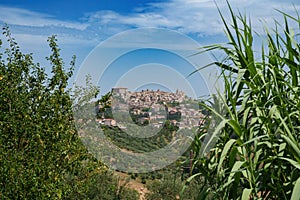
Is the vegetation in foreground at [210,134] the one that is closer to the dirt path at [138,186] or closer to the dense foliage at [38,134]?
the dense foliage at [38,134]

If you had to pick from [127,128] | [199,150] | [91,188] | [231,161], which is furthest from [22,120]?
[231,161]

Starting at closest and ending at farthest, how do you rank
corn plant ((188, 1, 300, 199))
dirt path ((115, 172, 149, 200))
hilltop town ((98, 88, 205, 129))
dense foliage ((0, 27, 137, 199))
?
1. corn plant ((188, 1, 300, 199))
2. dense foliage ((0, 27, 137, 199))
3. hilltop town ((98, 88, 205, 129))
4. dirt path ((115, 172, 149, 200))

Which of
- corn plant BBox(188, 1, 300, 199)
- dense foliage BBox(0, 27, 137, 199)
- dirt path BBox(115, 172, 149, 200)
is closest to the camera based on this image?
corn plant BBox(188, 1, 300, 199)

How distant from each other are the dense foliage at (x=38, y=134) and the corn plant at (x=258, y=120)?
2.69 metres

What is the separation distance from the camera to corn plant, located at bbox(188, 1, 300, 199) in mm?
2811

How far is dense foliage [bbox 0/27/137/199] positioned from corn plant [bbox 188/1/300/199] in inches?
106

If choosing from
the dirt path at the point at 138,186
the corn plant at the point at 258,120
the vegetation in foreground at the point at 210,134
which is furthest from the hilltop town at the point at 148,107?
the dirt path at the point at 138,186

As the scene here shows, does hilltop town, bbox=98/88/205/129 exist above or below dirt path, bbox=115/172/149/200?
above

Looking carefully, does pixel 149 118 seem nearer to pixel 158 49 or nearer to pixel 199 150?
pixel 158 49

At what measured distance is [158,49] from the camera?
5.93 metres

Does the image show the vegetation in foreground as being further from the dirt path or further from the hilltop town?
the hilltop town

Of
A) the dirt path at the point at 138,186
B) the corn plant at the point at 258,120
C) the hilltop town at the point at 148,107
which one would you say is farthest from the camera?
the dirt path at the point at 138,186

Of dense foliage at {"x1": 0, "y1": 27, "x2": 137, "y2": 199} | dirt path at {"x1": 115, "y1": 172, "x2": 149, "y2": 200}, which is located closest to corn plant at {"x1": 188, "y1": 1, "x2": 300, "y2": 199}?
dense foliage at {"x1": 0, "y1": 27, "x2": 137, "y2": 199}

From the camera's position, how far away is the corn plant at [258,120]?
281 cm
